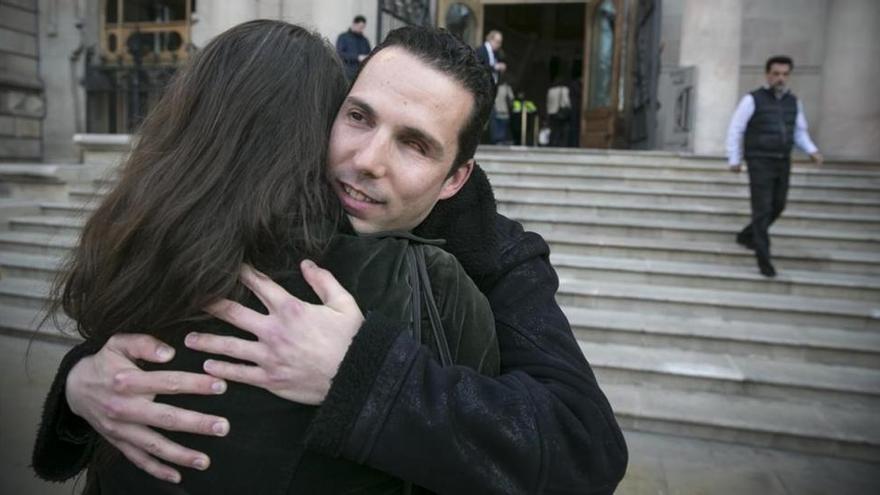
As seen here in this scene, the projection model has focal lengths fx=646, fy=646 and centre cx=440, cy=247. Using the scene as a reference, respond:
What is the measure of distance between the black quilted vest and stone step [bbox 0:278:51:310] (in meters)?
6.52

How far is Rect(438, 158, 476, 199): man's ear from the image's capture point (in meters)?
1.24

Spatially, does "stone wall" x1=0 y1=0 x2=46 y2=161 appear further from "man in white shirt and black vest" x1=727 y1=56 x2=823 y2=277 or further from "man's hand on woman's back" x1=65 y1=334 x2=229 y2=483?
"man's hand on woman's back" x1=65 y1=334 x2=229 y2=483

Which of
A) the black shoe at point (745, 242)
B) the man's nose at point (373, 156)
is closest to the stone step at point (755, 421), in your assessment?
the black shoe at point (745, 242)

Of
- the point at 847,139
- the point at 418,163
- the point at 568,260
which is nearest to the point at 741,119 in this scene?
the point at 568,260

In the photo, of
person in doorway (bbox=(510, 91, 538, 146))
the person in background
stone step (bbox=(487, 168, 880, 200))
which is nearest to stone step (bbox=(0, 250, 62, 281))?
stone step (bbox=(487, 168, 880, 200))

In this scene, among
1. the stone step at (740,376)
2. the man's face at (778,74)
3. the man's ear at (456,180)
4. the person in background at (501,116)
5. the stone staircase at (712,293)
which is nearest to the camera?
the man's ear at (456,180)

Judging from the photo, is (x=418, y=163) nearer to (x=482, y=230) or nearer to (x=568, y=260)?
(x=482, y=230)

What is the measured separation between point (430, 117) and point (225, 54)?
0.36 metres

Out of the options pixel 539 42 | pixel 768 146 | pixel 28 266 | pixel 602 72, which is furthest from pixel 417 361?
pixel 539 42

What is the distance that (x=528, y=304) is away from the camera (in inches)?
47.3

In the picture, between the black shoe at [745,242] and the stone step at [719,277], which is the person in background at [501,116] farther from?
the black shoe at [745,242]

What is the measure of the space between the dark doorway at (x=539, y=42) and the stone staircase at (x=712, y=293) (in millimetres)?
10696

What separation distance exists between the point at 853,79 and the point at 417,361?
1108 centimetres

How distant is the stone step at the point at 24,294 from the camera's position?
5852mm
